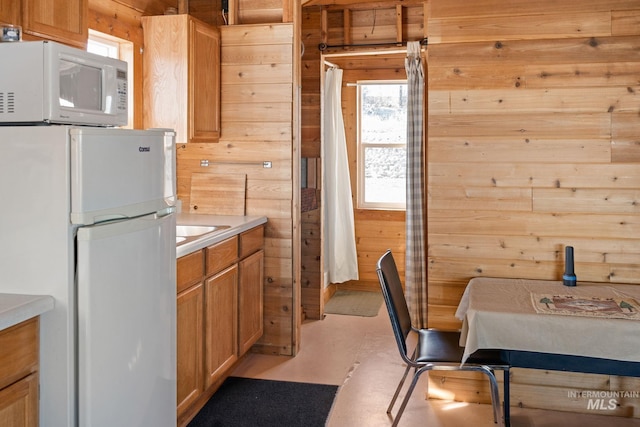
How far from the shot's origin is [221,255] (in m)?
3.35

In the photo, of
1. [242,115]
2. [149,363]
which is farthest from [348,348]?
[149,363]

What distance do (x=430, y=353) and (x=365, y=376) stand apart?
93 cm

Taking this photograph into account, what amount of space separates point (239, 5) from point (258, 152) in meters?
0.97

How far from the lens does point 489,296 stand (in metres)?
2.92

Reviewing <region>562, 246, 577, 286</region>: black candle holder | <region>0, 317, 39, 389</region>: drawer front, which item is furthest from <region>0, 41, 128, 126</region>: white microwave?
<region>562, 246, 577, 286</region>: black candle holder

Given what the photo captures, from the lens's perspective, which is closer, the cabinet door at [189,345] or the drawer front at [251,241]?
the cabinet door at [189,345]

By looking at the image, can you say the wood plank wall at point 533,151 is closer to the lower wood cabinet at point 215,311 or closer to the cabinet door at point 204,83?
the lower wood cabinet at point 215,311

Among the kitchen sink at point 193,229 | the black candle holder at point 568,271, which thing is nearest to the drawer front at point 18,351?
the kitchen sink at point 193,229

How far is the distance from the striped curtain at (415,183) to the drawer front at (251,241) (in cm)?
121

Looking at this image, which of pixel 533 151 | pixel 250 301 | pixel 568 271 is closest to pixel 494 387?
pixel 568 271

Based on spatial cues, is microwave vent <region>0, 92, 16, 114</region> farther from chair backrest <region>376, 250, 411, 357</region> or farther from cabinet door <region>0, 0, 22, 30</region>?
chair backrest <region>376, 250, 411, 357</region>

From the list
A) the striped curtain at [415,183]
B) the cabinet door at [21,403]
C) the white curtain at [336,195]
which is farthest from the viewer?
the white curtain at [336,195]

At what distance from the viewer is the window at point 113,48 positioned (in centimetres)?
345

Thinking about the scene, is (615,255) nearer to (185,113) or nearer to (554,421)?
(554,421)
